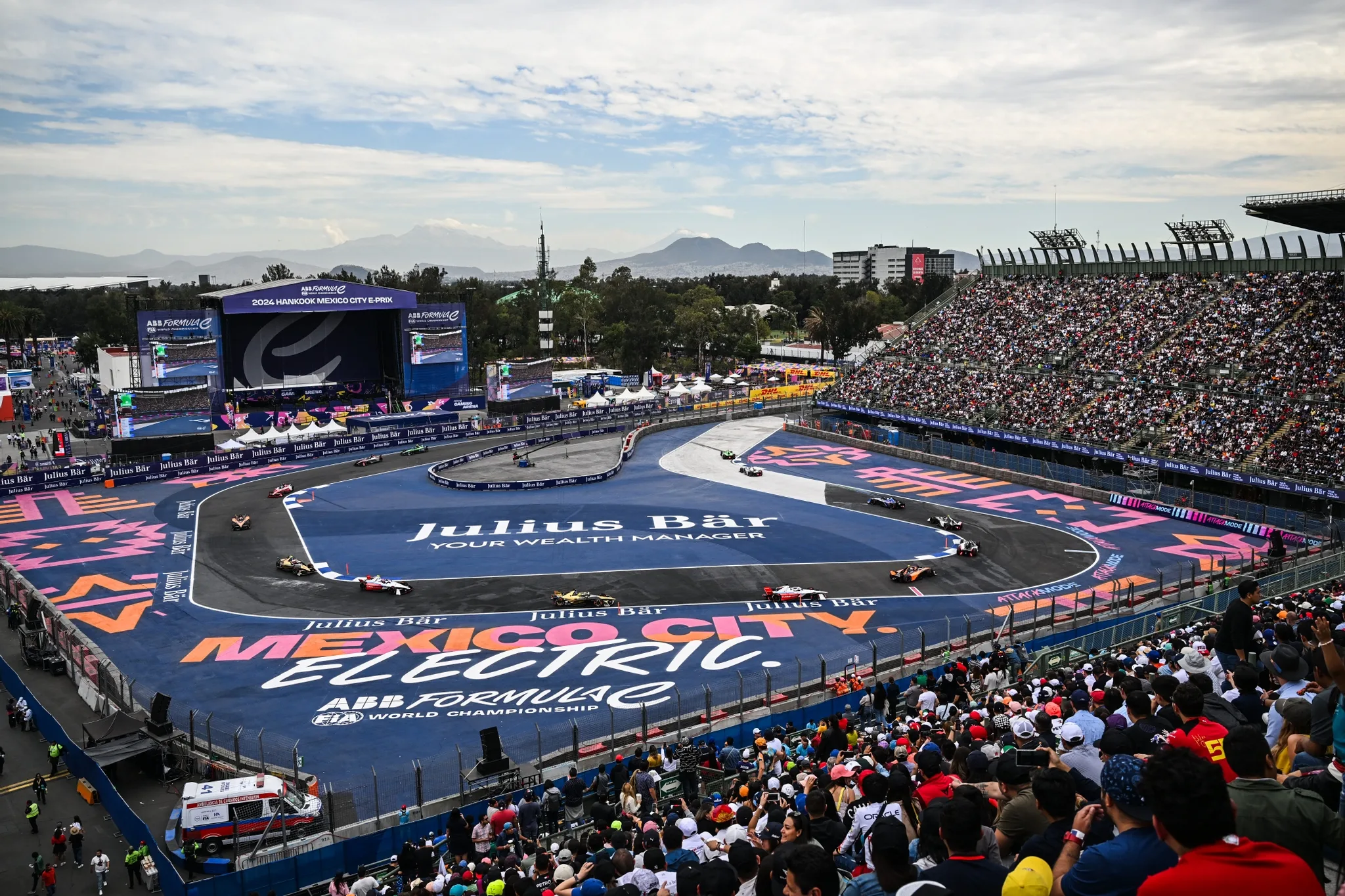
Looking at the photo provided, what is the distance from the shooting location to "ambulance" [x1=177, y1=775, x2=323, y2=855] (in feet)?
72.3

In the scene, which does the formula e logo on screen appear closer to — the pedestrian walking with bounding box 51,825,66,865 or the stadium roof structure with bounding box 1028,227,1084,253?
the pedestrian walking with bounding box 51,825,66,865

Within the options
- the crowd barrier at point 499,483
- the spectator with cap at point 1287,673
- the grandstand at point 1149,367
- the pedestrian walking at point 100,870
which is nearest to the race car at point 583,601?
the pedestrian walking at point 100,870

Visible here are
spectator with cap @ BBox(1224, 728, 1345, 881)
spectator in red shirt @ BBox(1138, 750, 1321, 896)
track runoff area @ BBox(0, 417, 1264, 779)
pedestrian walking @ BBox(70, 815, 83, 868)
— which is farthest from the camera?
track runoff area @ BBox(0, 417, 1264, 779)

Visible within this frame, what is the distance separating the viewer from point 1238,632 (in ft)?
47.0

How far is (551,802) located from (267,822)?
24.6 ft

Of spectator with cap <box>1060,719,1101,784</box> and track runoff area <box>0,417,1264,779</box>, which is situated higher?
spectator with cap <box>1060,719,1101,784</box>

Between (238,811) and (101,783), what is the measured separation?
496 cm

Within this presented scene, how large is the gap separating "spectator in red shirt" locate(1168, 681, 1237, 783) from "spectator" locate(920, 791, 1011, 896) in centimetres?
327

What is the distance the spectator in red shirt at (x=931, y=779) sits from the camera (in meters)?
9.59

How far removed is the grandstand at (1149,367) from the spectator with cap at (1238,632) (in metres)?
41.3

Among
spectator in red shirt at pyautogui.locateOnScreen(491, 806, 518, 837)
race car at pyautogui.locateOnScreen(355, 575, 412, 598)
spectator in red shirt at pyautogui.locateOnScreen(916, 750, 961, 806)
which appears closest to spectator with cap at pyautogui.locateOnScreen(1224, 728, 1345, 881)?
spectator in red shirt at pyautogui.locateOnScreen(916, 750, 961, 806)

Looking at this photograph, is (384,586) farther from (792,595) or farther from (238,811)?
(238,811)

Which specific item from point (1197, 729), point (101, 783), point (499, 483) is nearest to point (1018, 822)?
point (1197, 729)

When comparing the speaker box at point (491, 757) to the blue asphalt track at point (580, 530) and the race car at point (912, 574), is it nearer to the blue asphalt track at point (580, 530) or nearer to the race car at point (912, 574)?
the blue asphalt track at point (580, 530)
